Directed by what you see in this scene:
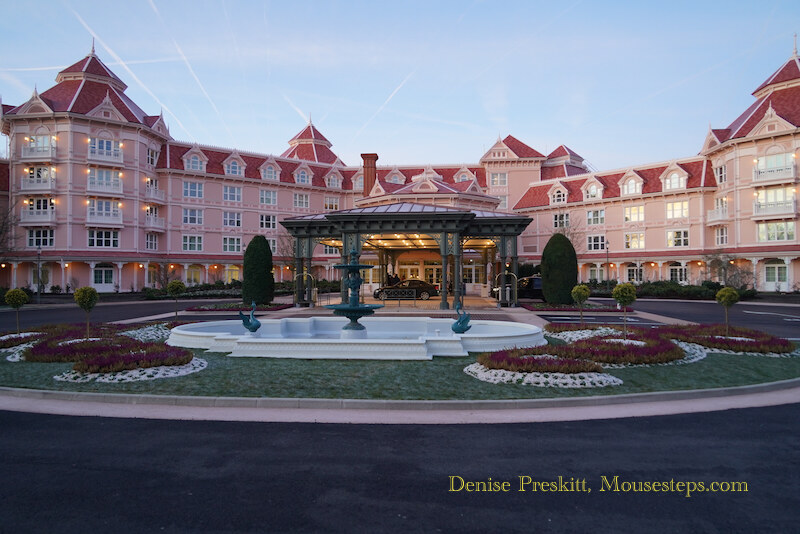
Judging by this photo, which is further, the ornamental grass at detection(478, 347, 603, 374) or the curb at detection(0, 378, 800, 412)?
the ornamental grass at detection(478, 347, 603, 374)

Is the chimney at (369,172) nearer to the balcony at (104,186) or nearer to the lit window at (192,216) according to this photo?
the lit window at (192,216)

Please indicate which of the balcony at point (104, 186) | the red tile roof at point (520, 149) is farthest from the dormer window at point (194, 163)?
the red tile roof at point (520, 149)

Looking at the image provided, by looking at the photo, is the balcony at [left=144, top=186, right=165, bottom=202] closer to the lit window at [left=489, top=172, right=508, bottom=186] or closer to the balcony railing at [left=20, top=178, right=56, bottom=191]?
the balcony railing at [left=20, top=178, right=56, bottom=191]

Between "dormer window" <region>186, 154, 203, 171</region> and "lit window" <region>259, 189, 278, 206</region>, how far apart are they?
7.11 meters

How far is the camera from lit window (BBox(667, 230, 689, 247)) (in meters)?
47.0

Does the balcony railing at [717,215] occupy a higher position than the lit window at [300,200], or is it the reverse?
the lit window at [300,200]

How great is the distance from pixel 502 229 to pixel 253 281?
15.2 m

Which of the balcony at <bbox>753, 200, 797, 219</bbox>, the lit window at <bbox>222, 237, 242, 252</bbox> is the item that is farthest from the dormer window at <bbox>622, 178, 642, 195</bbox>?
the lit window at <bbox>222, 237, 242, 252</bbox>

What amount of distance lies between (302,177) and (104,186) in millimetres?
21422

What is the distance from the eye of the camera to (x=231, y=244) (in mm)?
53750

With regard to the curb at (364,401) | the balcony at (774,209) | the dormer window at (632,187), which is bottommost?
the curb at (364,401)

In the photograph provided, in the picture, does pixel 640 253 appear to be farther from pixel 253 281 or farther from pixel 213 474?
pixel 213 474

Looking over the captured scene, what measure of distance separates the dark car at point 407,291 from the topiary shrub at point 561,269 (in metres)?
8.63

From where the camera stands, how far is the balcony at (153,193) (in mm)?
47750
